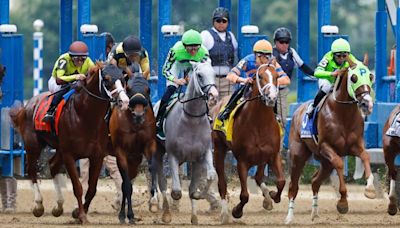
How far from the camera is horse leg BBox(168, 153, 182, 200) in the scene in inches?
618

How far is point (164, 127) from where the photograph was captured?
1623 centimetres

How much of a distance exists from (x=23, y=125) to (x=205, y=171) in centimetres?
256

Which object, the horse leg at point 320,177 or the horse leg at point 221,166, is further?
the horse leg at point 320,177

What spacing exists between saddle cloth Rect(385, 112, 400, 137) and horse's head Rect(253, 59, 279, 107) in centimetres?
188

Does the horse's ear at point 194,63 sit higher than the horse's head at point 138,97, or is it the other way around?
the horse's ear at point 194,63

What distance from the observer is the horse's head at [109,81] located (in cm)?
1516

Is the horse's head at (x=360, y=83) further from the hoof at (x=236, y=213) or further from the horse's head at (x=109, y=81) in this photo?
the horse's head at (x=109, y=81)

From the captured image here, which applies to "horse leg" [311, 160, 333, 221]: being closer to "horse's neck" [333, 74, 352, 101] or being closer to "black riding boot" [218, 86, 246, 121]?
"horse's neck" [333, 74, 352, 101]

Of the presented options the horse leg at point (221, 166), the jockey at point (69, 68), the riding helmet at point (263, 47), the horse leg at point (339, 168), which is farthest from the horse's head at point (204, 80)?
the horse leg at point (339, 168)

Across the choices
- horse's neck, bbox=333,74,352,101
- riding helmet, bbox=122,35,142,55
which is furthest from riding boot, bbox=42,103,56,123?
horse's neck, bbox=333,74,352,101

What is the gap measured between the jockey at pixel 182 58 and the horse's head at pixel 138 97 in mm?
542

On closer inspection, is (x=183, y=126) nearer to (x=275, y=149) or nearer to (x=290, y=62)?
(x=275, y=149)

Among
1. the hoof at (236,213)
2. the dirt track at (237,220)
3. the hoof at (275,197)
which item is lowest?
the dirt track at (237,220)

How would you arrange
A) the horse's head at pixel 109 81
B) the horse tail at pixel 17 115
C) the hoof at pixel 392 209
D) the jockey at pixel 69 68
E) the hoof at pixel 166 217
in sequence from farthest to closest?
the horse tail at pixel 17 115, the hoof at pixel 392 209, the jockey at pixel 69 68, the hoof at pixel 166 217, the horse's head at pixel 109 81
